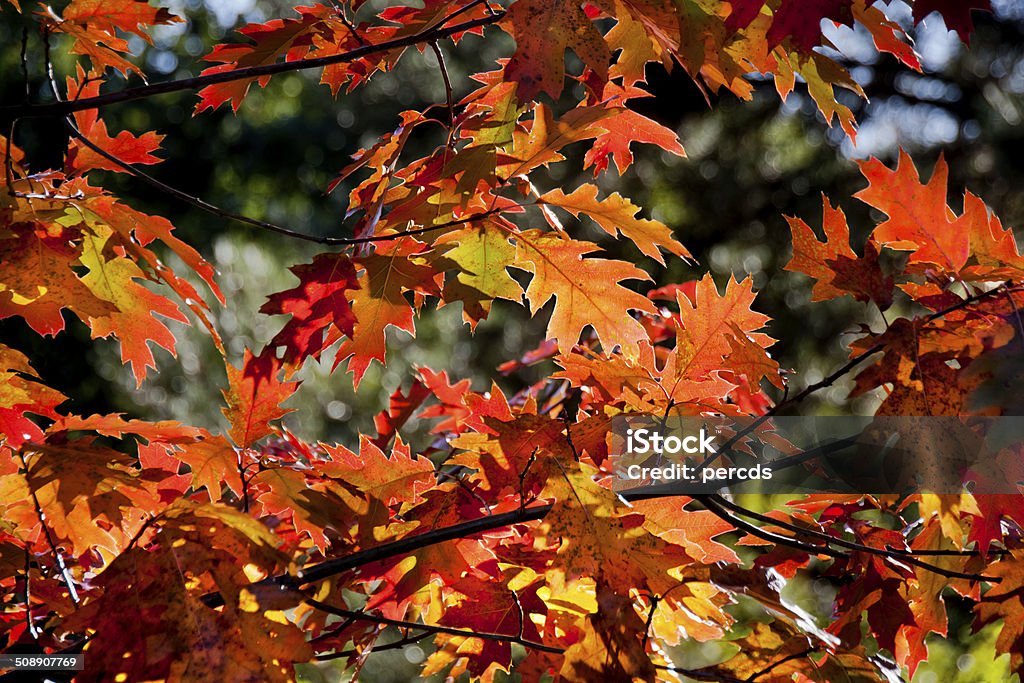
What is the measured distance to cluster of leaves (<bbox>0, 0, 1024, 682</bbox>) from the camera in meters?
0.62

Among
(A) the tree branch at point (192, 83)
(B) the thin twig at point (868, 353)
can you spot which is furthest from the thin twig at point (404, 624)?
(A) the tree branch at point (192, 83)

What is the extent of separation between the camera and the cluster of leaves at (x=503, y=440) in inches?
24.6

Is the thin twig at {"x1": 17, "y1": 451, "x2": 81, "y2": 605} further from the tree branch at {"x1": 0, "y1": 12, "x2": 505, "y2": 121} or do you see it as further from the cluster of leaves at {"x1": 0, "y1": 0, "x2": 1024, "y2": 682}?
the tree branch at {"x1": 0, "y1": 12, "x2": 505, "y2": 121}

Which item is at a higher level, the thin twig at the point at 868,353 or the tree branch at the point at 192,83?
the tree branch at the point at 192,83

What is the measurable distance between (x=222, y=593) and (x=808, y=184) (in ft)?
13.6

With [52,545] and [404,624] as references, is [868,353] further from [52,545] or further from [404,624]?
[52,545]

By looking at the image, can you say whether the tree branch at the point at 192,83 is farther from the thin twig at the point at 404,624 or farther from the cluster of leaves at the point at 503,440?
the thin twig at the point at 404,624

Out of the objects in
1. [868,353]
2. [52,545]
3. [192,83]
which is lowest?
[52,545]

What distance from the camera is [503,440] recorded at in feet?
2.42

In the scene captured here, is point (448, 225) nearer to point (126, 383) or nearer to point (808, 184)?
point (126, 383)

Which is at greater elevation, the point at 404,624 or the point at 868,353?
the point at 868,353

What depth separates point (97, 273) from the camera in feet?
3.19

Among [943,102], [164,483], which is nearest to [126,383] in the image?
[164,483]

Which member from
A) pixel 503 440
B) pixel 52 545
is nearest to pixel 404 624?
pixel 503 440
